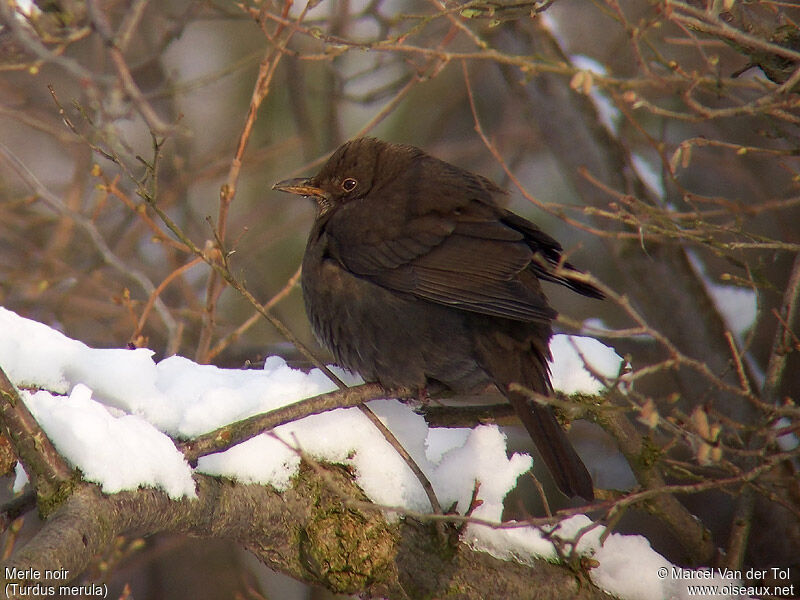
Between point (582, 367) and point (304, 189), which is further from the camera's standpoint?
point (304, 189)

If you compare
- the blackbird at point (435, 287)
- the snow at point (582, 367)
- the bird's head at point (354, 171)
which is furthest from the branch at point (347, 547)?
the bird's head at point (354, 171)

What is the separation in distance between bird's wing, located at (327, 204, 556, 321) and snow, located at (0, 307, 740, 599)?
1.75 ft

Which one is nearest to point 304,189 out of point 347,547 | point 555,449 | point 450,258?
point 450,258

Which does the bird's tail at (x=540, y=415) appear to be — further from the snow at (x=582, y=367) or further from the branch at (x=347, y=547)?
the branch at (x=347, y=547)

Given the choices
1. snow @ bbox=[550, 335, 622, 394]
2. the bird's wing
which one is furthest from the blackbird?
snow @ bbox=[550, 335, 622, 394]

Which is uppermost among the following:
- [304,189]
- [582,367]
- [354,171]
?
[354,171]

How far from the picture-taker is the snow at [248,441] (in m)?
2.53

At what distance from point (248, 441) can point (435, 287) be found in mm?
1303

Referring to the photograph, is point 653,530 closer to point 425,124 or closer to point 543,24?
point 543,24

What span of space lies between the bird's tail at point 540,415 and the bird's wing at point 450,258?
0.72ft

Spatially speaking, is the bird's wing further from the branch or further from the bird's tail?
the branch

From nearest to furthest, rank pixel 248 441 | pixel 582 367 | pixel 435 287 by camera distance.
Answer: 1. pixel 248 441
2. pixel 582 367
3. pixel 435 287

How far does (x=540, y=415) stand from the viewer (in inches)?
134

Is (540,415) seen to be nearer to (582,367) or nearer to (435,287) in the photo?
(582,367)
